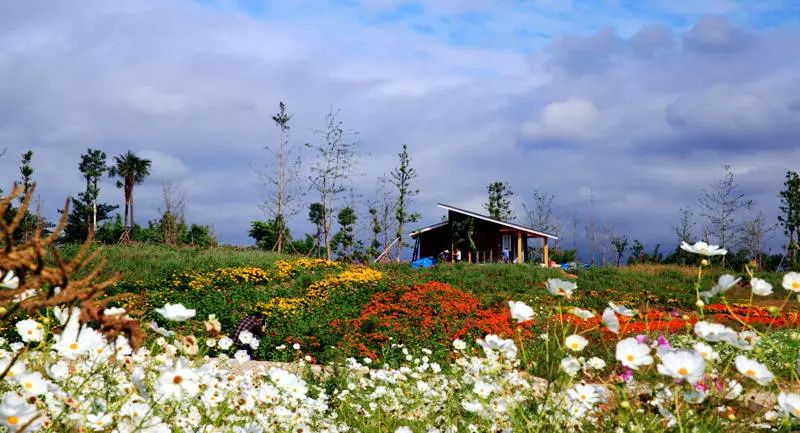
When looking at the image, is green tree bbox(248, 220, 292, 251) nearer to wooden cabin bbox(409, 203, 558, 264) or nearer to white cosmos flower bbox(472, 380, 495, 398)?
wooden cabin bbox(409, 203, 558, 264)

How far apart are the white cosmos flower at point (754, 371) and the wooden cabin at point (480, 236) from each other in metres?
32.5

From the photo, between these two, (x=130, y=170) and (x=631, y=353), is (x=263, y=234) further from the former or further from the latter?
(x=631, y=353)

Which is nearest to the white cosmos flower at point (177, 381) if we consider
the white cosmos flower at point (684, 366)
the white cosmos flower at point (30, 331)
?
the white cosmos flower at point (30, 331)

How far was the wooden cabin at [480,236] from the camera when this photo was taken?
35.7m

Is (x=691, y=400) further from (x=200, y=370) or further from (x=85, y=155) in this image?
(x=85, y=155)

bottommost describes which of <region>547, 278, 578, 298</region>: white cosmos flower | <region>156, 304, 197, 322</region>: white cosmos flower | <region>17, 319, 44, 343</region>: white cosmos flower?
<region>17, 319, 44, 343</region>: white cosmos flower

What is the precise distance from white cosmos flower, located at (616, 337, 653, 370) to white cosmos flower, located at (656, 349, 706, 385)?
5.1 inches

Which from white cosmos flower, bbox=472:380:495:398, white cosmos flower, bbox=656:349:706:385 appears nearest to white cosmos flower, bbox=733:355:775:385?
white cosmos flower, bbox=656:349:706:385

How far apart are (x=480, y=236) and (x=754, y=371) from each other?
34843mm

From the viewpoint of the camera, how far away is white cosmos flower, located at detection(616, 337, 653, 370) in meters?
2.39

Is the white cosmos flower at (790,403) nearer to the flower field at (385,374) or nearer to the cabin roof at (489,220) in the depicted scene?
the flower field at (385,374)

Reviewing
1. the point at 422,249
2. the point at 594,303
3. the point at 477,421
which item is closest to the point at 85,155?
the point at 422,249

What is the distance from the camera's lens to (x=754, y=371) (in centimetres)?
239

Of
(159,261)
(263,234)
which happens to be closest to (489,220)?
(263,234)
